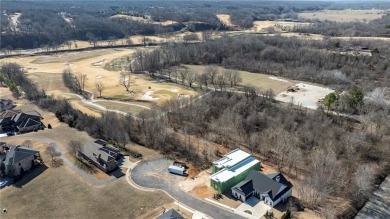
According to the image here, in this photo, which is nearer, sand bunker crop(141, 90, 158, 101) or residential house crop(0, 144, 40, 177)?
residential house crop(0, 144, 40, 177)

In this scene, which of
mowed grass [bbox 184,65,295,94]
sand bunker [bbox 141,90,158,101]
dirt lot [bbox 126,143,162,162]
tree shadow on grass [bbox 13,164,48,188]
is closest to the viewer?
tree shadow on grass [bbox 13,164,48,188]

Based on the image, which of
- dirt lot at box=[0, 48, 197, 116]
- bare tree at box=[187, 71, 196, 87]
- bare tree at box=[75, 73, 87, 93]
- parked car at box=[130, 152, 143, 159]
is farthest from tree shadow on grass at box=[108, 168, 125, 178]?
bare tree at box=[187, 71, 196, 87]

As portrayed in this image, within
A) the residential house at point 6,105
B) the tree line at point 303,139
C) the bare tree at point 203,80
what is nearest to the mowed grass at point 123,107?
the tree line at point 303,139

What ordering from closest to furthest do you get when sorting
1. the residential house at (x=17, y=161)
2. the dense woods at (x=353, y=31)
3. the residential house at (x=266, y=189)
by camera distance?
the residential house at (x=266, y=189) → the residential house at (x=17, y=161) → the dense woods at (x=353, y=31)

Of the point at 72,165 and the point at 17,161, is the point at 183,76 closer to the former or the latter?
the point at 72,165

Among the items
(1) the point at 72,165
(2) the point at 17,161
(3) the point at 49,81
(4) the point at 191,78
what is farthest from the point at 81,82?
(2) the point at 17,161

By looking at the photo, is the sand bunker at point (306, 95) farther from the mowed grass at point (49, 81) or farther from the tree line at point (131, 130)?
the mowed grass at point (49, 81)

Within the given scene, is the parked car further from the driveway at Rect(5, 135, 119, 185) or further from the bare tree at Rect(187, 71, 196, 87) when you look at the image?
the bare tree at Rect(187, 71, 196, 87)
